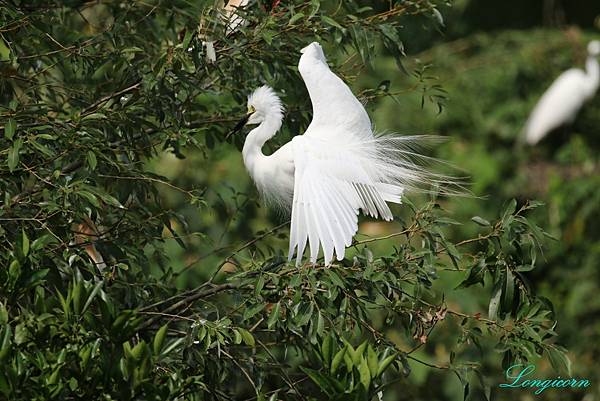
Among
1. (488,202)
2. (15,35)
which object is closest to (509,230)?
(15,35)

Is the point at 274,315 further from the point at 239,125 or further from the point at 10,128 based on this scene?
the point at 239,125

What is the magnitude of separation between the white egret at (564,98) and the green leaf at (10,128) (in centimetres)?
453

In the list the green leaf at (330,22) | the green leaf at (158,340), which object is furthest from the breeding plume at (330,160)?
the green leaf at (158,340)

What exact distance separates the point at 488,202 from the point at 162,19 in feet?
10.9

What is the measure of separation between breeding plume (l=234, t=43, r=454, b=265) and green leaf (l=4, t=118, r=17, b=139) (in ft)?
2.13

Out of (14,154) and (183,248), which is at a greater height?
(14,154)

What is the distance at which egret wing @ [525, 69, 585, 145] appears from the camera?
6066 mm

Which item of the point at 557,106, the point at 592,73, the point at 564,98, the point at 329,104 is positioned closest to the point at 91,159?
the point at 329,104

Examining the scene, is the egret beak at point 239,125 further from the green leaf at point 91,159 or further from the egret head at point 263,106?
the green leaf at point 91,159

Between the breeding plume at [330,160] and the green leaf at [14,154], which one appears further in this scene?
the breeding plume at [330,160]

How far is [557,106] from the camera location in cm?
604

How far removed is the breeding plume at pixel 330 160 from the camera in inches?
93.0

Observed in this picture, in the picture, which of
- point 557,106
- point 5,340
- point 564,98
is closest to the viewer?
point 5,340

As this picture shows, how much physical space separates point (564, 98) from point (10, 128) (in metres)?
4.75
